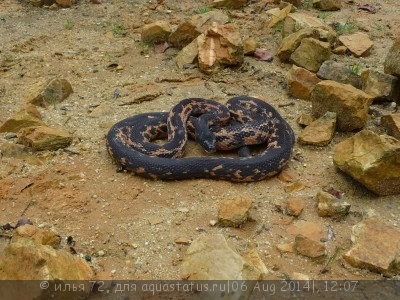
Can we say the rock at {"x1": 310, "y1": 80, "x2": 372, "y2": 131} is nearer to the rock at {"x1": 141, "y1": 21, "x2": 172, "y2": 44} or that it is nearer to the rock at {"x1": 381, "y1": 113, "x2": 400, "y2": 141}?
the rock at {"x1": 381, "y1": 113, "x2": 400, "y2": 141}

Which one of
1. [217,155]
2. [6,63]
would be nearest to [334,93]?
[217,155]

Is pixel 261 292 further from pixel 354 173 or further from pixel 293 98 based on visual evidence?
pixel 293 98

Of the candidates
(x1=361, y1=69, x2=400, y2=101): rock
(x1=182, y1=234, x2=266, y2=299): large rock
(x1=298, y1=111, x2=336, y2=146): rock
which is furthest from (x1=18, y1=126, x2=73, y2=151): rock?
(x1=361, y1=69, x2=400, y2=101): rock

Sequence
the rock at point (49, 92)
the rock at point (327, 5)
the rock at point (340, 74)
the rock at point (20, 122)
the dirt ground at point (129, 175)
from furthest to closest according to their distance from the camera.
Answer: the rock at point (327, 5)
the rock at point (340, 74)
the rock at point (49, 92)
the rock at point (20, 122)
the dirt ground at point (129, 175)

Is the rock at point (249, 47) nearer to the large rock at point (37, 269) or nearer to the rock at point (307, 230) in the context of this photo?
the rock at point (307, 230)

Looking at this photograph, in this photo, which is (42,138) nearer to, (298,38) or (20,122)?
(20,122)

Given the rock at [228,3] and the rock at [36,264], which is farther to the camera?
the rock at [228,3]

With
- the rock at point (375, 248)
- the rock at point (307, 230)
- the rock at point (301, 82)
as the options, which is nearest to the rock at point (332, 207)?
the rock at point (307, 230)

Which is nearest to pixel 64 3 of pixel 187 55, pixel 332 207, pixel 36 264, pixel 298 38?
pixel 187 55
